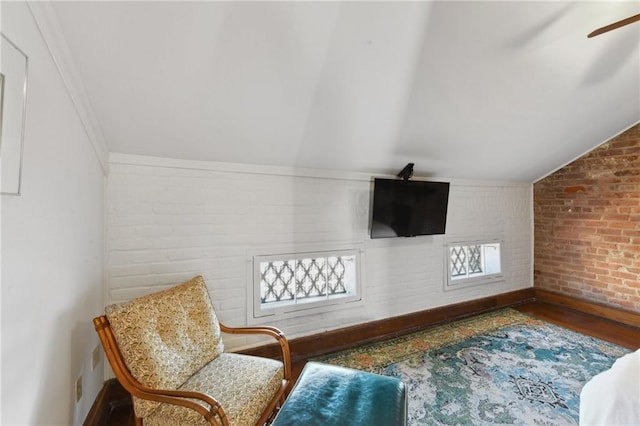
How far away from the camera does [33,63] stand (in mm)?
1057

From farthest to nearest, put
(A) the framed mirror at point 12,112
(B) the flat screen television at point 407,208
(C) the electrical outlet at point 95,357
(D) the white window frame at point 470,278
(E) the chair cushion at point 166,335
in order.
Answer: (D) the white window frame at point 470,278 < (B) the flat screen television at point 407,208 < (C) the electrical outlet at point 95,357 < (E) the chair cushion at point 166,335 < (A) the framed mirror at point 12,112

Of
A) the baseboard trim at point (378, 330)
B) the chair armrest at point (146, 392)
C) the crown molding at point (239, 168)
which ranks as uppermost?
the crown molding at point (239, 168)

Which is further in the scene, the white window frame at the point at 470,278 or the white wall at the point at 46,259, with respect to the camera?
the white window frame at the point at 470,278

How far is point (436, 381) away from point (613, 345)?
2.09 m

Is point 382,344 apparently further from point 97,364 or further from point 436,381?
point 97,364

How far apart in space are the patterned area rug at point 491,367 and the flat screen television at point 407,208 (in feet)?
3.83

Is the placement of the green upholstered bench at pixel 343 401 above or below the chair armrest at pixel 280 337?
below

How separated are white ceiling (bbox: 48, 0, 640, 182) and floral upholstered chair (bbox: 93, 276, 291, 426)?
118cm

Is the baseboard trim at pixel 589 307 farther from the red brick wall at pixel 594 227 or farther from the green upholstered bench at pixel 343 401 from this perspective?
the green upholstered bench at pixel 343 401

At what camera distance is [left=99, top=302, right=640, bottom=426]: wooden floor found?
195 cm

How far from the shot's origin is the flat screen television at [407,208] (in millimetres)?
2896

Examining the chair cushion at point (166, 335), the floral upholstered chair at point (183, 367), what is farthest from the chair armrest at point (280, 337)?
the chair cushion at point (166, 335)

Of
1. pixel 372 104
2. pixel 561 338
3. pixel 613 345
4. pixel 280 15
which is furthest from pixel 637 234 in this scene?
pixel 280 15

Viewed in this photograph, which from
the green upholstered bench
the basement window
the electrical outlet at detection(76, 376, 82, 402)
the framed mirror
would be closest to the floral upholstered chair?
the green upholstered bench
